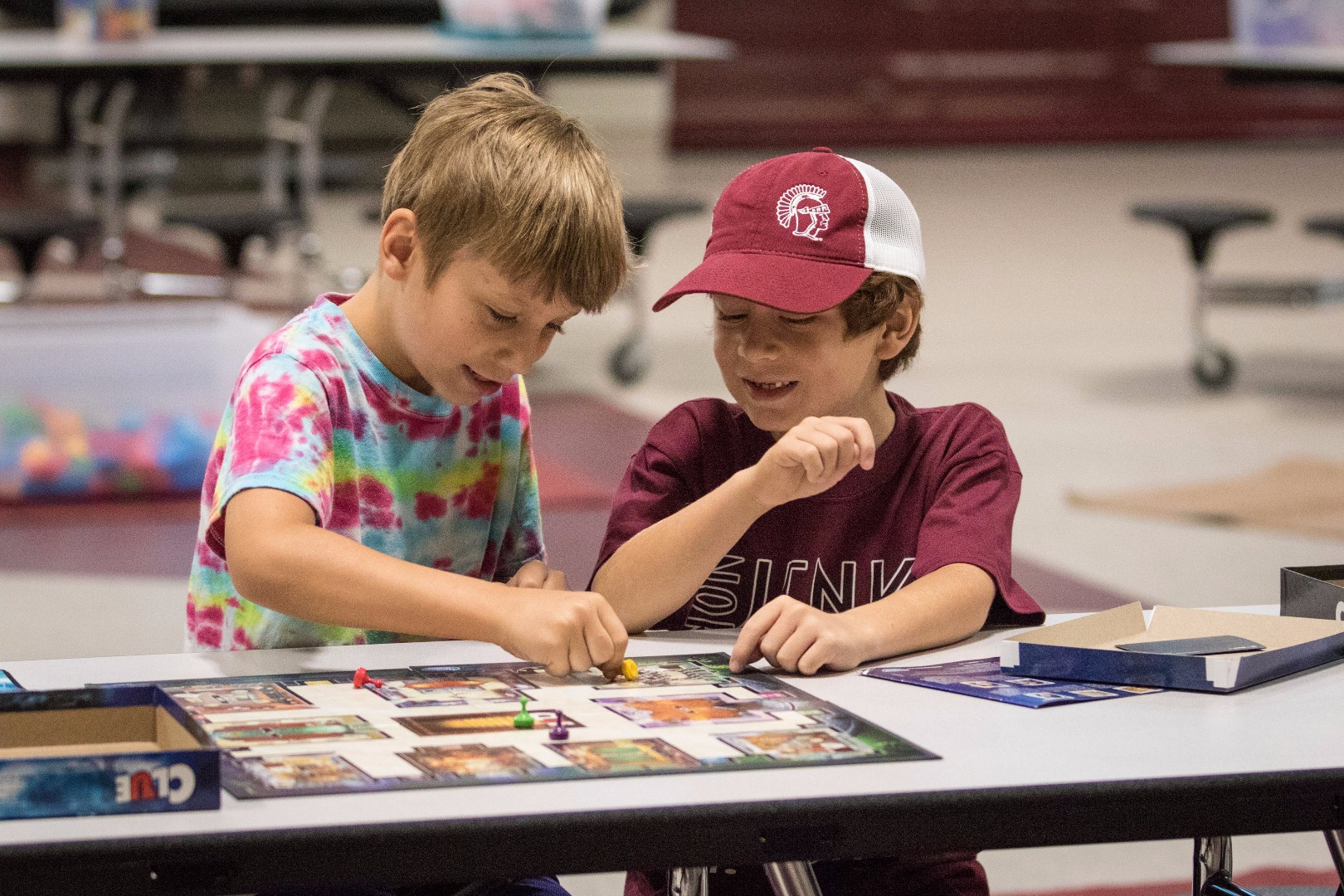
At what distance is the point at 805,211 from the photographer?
59.2 inches

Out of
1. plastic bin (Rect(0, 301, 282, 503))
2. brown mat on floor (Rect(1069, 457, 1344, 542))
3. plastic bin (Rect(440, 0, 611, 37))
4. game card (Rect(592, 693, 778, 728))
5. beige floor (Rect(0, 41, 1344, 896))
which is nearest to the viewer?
game card (Rect(592, 693, 778, 728))

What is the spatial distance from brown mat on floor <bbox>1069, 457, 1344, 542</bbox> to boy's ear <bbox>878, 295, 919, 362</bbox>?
2529 millimetres

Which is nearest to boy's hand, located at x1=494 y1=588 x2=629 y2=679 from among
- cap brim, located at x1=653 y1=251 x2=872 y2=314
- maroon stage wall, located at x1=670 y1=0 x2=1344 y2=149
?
cap brim, located at x1=653 y1=251 x2=872 y2=314

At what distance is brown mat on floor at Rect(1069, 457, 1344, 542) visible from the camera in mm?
3994

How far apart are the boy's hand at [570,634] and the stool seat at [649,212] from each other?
159 inches

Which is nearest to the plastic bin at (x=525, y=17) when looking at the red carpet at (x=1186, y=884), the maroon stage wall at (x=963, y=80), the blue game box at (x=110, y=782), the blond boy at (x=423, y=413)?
the red carpet at (x=1186, y=884)

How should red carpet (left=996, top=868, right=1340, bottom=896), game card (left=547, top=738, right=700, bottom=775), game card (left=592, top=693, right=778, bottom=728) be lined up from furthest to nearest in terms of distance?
red carpet (left=996, top=868, right=1340, bottom=896) → game card (left=592, top=693, right=778, bottom=728) → game card (left=547, top=738, right=700, bottom=775)

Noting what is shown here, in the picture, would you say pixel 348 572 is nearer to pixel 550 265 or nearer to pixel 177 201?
pixel 550 265

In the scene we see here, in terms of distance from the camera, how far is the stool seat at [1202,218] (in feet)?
18.3

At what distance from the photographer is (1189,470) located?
15.3 feet

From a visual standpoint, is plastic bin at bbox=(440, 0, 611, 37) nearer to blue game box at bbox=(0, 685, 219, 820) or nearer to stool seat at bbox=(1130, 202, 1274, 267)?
stool seat at bbox=(1130, 202, 1274, 267)

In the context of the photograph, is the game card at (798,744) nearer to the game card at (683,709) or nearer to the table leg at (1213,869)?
the game card at (683,709)

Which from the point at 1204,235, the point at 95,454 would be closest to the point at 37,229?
the point at 95,454

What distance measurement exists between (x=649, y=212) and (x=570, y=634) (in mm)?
4222
